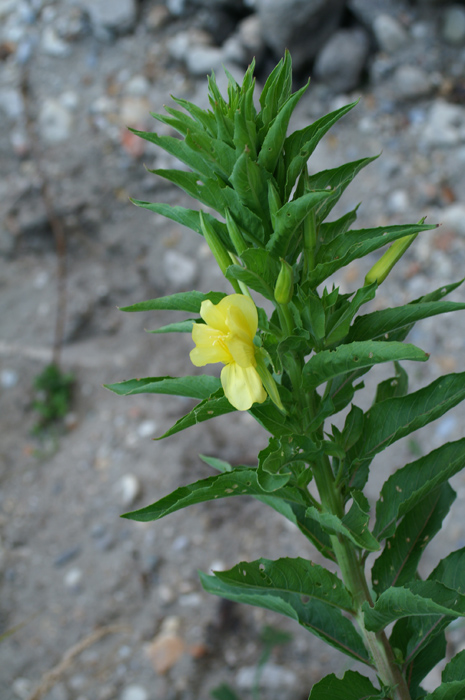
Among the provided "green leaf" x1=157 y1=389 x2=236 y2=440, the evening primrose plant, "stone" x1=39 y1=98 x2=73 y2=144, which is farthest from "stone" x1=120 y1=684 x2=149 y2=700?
"stone" x1=39 y1=98 x2=73 y2=144

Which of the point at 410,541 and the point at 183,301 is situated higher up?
the point at 183,301

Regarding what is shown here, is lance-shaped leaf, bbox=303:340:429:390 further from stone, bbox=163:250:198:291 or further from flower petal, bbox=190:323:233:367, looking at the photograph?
stone, bbox=163:250:198:291

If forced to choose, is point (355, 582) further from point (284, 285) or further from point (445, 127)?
point (445, 127)

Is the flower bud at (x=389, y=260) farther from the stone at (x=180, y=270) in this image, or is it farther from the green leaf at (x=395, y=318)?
the stone at (x=180, y=270)

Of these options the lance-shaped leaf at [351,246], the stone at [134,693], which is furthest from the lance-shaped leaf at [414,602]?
the stone at [134,693]

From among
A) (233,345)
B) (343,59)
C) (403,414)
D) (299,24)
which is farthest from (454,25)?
(233,345)

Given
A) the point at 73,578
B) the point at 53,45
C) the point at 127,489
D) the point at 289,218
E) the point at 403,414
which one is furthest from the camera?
the point at 53,45

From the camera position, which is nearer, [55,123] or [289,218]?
[289,218]
